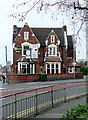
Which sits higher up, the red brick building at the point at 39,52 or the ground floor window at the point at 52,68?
the red brick building at the point at 39,52

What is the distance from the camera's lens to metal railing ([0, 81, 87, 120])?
6792mm

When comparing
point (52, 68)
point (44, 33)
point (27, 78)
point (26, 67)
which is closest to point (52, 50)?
point (52, 68)

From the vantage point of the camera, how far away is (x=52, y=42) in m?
41.4

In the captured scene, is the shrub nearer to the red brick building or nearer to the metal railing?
the metal railing

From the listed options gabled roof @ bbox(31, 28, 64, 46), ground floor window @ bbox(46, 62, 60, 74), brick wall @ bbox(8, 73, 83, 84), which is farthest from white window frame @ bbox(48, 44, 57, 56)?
brick wall @ bbox(8, 73, 83, 84)

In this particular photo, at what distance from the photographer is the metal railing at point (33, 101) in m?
6.79

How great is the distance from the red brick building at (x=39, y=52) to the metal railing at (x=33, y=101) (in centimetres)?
2684

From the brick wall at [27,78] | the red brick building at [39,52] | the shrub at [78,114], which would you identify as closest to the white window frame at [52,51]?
the red brick building at [39,52]

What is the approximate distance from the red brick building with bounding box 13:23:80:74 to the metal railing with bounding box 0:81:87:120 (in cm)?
2684

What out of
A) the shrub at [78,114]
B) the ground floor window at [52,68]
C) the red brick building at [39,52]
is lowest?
the shrub at [78,114]

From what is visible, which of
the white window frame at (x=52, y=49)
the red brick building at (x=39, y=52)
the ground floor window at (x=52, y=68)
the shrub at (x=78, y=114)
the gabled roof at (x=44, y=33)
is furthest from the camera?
the gabled roof at (x=44, y=33)

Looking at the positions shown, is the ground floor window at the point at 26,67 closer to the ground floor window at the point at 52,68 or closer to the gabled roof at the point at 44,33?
the ground floor window at the point at 52,68

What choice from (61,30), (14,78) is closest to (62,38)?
(61,30)

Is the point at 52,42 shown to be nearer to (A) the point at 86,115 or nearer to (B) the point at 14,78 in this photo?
(B) the point at 14,78
